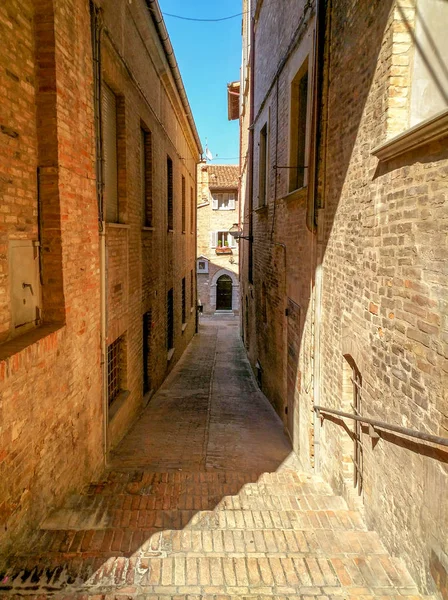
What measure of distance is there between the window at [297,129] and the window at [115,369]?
4076 mm

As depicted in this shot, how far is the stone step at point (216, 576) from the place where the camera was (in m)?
3.10

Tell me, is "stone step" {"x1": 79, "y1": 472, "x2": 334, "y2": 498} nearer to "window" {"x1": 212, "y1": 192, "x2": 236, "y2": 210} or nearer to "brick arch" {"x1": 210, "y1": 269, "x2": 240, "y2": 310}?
"brick arch" {"x1": 210, "y1": 269, "x2": 240, "y2": 310}

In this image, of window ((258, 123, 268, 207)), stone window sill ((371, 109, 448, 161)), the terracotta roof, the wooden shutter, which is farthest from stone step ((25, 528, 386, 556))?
the terracotta roof

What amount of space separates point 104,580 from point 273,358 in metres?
6.99

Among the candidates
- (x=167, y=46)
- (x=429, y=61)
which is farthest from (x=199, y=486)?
(x=167, y=46)

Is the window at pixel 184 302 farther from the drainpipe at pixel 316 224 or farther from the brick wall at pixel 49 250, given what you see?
the brick wall at pixel 49 250

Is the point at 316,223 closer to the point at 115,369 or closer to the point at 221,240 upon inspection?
the point at 115,369

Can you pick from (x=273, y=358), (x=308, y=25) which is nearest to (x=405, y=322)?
(x=308, y=25)

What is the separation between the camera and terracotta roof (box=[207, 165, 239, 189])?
2870 cm

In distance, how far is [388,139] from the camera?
3787 millimetres

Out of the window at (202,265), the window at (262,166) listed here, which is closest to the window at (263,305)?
the window at (262,166)

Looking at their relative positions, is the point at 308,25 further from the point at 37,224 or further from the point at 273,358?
the point at 273,358

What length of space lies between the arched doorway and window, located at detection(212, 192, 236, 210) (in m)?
4.87

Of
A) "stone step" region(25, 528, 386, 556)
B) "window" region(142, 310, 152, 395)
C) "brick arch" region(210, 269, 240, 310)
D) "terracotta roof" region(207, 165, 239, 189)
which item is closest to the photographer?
"stone step" region(25, 528, 386, 556)
